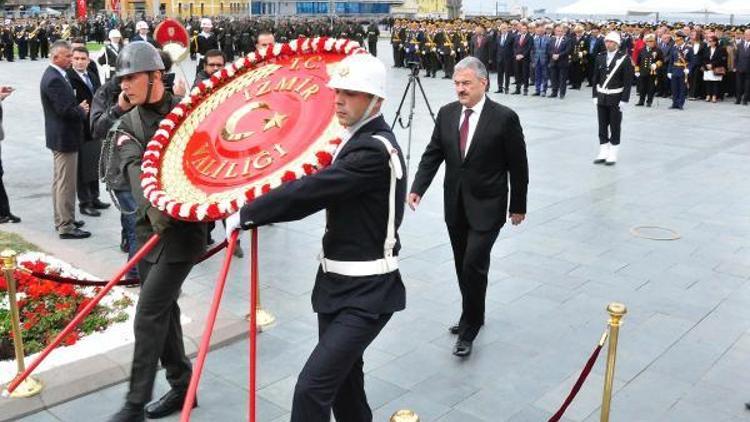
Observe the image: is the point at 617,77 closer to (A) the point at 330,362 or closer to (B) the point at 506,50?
(A) the point at 330,362

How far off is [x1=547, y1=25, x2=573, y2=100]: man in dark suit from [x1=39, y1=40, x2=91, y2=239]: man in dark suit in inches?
580

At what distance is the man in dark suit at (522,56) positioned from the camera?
848 inches

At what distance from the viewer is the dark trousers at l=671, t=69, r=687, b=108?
62.2ft

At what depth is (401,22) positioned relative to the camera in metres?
32.0

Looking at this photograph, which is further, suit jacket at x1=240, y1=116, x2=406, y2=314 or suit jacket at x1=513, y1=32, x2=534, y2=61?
suit jacket at x1=513, y1=32, x2=534, y2=61

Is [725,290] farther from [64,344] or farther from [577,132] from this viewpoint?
[577,132]

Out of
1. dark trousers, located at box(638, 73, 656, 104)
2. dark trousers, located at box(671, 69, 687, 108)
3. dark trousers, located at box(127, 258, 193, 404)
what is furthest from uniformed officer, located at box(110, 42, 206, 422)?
dark trousers, located at box(671, 69, 687, 108)

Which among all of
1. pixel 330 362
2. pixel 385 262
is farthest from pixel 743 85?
pixel 330 362

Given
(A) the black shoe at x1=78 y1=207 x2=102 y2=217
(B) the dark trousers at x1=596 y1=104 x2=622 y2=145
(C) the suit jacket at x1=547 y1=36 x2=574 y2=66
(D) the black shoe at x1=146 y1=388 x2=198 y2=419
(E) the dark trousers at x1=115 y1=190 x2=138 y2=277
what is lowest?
(D) the black shoe at x1=146 y1=388 x2=198 y2=419

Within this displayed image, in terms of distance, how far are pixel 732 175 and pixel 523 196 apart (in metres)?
7.54

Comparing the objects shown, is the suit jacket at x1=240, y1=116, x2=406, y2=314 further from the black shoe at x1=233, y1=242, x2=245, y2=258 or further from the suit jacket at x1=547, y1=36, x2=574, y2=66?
the suit jacket at x1=547, y1=36, x2=574, y2=66

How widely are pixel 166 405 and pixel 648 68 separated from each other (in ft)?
55.4

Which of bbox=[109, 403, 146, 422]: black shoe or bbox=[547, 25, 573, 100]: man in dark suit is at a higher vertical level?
bbox=[547, 25, 573, 100]: man in dark suit

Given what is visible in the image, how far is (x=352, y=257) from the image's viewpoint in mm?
3346
